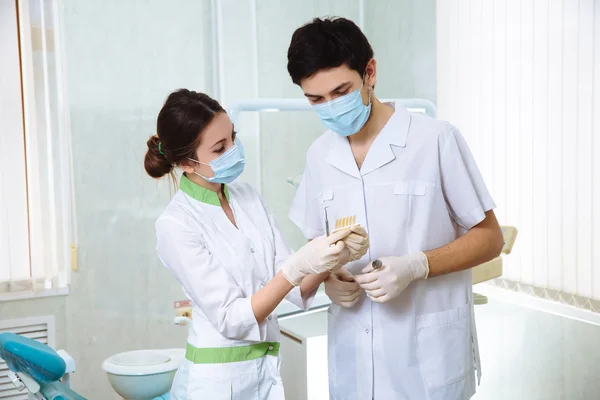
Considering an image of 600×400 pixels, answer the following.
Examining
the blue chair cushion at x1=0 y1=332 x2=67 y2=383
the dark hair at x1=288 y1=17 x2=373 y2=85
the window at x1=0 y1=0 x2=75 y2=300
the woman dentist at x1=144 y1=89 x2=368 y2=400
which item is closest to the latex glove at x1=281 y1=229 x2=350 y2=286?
the woman dentist at x1=144 y1=89 x2=368 y2=400

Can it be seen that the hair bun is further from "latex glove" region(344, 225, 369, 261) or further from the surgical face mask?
"latex glove" region(344, 225, 369, 261)

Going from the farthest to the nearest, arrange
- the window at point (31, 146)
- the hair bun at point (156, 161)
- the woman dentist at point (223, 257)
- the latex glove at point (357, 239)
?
the window at point (31, 146) < the hair bun at point (156, 161) < the woman dentist at point (223, 257) < the latex glove at point (357, 239)

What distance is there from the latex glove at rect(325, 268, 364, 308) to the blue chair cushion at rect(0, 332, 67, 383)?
0.73 meters

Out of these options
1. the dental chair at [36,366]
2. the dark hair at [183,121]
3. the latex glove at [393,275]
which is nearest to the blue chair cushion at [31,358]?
the dental chair at [36,366]

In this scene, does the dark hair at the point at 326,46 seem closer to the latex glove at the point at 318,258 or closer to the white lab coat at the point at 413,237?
the white lab coat at the point at 413,237

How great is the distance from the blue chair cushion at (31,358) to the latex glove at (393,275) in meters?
0.84

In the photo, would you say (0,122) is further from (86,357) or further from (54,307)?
(86,357)

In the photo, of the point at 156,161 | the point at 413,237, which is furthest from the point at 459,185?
the point at 156,161

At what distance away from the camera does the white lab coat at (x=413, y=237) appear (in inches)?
55.9

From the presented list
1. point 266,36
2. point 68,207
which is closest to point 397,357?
point 68,207

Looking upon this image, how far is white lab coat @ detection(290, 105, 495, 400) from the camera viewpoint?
142cm

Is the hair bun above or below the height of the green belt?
above

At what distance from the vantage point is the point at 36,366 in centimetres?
162

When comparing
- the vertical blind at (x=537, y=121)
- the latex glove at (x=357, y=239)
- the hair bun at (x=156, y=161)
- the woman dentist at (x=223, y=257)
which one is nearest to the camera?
the latex glove at (x=357, y=239)
